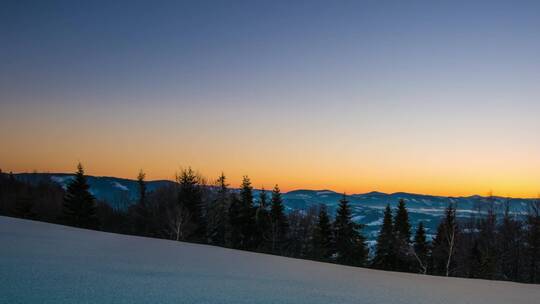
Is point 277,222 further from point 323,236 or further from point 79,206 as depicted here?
point 79,206

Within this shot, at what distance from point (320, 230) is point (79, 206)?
2354cm

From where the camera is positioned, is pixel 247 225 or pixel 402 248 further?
pixel 247 225

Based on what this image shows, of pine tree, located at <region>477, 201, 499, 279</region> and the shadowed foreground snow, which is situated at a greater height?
the shadowed foreground snow

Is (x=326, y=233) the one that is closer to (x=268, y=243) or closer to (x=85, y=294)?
(x=268, y=243)

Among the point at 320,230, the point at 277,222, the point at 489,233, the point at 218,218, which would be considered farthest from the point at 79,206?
the point at 489,233

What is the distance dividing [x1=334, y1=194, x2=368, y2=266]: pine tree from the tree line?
0.31ft

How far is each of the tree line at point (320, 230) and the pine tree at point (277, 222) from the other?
0.11 meters

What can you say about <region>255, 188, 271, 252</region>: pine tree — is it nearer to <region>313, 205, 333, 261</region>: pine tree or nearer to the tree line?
the tree line

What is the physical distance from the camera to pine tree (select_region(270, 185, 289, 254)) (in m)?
37.1

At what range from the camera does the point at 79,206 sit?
31.9 meters

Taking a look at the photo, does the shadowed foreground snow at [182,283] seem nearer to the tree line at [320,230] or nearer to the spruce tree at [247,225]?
the tree line at [320,230]

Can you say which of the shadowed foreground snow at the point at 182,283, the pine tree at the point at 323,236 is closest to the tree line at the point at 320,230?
the pine tree at the point at 323,236

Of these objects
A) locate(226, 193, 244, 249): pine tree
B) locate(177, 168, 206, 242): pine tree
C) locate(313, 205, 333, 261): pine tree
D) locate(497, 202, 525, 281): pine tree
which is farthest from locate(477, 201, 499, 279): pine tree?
locate(177, 168, 206, 242): pine tree

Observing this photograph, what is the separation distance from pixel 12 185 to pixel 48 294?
76699 millimetres
